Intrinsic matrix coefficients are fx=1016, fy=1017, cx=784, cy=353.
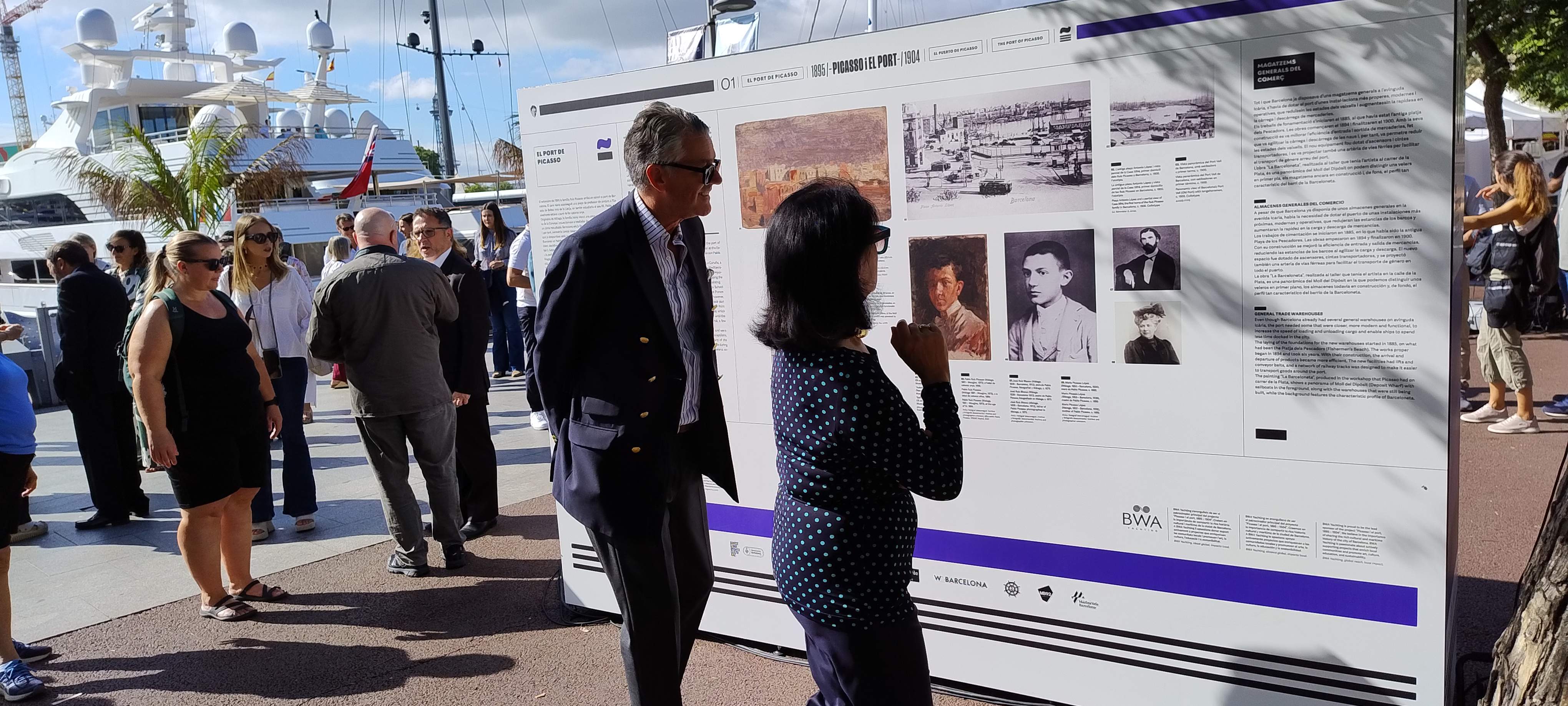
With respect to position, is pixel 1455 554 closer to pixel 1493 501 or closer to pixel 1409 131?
pixel 1409 131

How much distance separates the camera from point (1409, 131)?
8.66 ft

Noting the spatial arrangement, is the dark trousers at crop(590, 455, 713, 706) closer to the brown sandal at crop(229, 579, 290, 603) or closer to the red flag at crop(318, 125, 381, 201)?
the brown sandal at crop(229, 579, 290, 603)

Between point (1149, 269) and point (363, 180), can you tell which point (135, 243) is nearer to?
point (1149, 269)

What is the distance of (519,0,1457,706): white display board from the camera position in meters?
2.73

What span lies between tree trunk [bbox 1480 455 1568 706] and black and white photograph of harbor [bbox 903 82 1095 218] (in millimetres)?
1418

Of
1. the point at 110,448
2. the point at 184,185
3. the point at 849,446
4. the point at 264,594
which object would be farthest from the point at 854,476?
the point at 184,185

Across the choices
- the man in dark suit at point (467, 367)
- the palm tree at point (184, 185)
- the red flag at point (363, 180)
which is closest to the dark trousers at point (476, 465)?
the man in dark suit at point (467, 367)

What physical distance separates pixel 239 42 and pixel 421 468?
34.8 meters

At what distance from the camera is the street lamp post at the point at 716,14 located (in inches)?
156

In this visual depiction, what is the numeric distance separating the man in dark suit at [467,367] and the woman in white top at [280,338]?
0.95 meters

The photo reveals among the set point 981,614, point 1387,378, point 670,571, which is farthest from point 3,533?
point 1387,378

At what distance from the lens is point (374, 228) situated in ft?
17.0

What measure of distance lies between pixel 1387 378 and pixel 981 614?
1.51m

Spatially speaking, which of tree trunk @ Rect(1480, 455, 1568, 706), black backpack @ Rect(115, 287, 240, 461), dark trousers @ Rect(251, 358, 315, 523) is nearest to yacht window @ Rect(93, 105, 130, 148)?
dark trousers @ Rect(251, 358, 315, 523)
